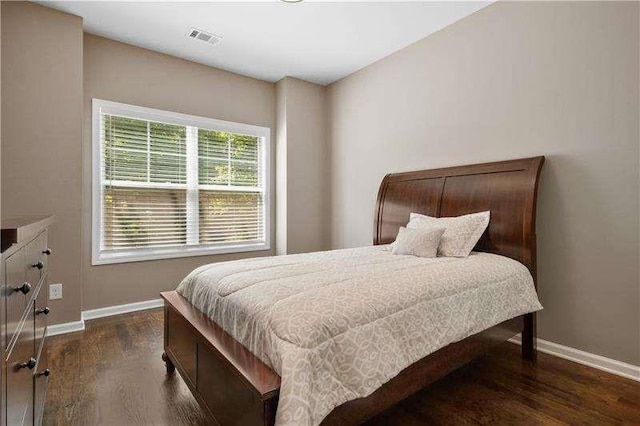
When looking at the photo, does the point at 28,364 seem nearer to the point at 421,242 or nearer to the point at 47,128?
the point at 421,242

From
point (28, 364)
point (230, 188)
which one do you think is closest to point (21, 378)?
point (28, 364)

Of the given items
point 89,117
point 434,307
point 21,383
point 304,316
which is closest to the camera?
point 21,383

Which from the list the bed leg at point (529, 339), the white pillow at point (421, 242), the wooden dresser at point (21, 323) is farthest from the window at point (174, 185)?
the bed leg at point (529, 339)

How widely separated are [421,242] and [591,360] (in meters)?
1.38

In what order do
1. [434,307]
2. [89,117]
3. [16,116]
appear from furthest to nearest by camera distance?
[89,117]
[16,116]
[434,307]

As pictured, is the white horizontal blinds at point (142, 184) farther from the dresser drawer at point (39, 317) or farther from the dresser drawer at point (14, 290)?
the dresser drawer at point (14, 290)

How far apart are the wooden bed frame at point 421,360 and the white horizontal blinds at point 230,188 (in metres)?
1.69

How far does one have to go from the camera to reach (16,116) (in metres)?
2.72

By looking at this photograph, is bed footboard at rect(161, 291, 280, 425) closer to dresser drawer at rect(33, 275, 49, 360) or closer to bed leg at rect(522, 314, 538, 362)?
dresser drawer at rect(33, 275, 49, 360)

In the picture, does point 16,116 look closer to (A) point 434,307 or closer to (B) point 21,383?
(B) point 21,383

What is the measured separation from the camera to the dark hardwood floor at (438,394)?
175cm

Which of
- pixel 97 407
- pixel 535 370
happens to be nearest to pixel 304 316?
pixel 97 407

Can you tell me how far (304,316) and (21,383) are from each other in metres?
0.96

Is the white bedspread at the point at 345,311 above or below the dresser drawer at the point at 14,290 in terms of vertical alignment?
below
